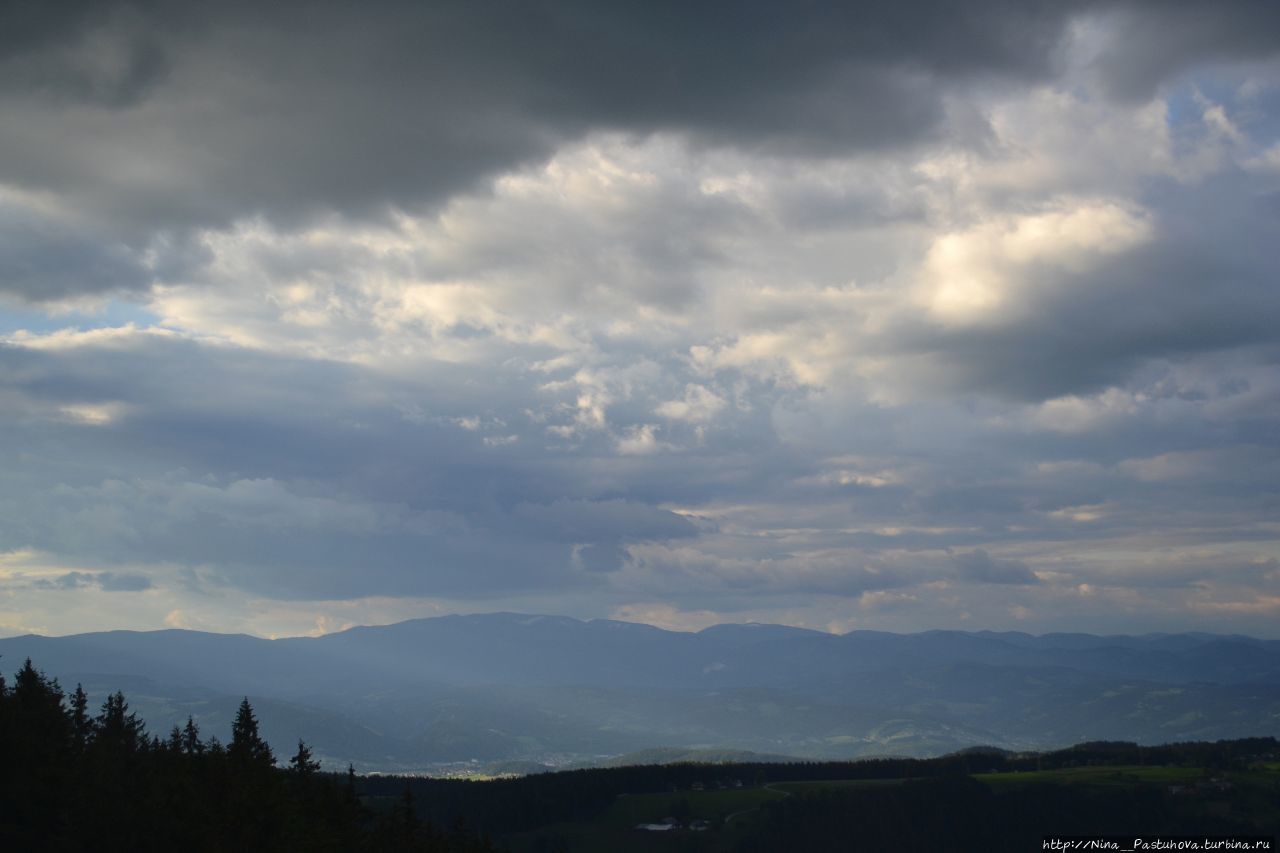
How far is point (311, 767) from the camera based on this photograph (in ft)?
303

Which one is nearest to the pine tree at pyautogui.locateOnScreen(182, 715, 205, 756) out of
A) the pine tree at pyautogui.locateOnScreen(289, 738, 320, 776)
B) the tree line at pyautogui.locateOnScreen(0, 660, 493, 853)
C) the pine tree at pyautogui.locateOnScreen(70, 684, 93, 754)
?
the pine tree at pyautogui.locateOnScreen(70, 684, 93, 754)

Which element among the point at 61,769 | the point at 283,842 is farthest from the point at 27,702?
the point at 283,842

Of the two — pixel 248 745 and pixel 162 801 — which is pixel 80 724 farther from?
pixel 162 801

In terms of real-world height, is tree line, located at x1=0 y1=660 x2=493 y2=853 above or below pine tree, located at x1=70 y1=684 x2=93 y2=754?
below

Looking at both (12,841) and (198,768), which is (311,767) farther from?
(12,841)

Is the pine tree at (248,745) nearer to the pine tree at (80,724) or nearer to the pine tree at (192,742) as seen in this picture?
the pine tree at (80,724)

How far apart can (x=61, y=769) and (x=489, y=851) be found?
150ft

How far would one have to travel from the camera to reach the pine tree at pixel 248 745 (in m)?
86.2

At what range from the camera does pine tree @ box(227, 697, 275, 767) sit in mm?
86188

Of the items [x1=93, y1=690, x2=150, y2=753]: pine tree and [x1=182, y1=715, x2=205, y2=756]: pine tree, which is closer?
[x1=93, y1=690, x2=150, y2=753]: pine tree

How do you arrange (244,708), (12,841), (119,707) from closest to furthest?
(12,841)
(244,708)
(119,707)

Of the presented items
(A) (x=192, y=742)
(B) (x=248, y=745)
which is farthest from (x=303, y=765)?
(A) (x=192, y=742)

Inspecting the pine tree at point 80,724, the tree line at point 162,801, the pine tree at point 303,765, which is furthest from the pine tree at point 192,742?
the pine tree at point 303,765

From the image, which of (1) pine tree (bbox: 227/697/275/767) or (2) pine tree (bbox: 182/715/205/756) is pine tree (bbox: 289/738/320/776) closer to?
(1) pine tree (bbox: 227/697/275/767)
